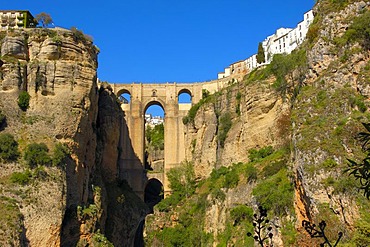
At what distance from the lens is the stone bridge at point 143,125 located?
189 feet

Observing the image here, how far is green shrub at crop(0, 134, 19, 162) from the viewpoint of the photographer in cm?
3450

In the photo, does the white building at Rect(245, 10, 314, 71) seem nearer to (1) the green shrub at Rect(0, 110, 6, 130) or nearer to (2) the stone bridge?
(2) the stone bridge

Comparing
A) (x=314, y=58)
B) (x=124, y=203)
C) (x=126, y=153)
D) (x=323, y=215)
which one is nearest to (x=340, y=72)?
(x=314, y=58)

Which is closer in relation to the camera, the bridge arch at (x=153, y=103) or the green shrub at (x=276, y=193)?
the green shrub at (x=276, y=193)

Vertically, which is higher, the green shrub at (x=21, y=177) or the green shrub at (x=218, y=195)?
the green shrub at (x=21, y=177)

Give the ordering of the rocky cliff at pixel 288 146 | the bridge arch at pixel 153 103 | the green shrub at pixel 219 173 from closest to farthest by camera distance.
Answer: the rocky cliff at pixel 288 146 → the green shrub at pixel 219 173 → the bridge arch at pixel 153 103

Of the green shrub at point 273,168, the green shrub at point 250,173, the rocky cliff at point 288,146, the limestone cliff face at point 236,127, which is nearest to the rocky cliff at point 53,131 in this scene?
the rocky cliff at point 288,146

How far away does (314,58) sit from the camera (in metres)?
34.6

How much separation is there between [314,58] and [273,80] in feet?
41.5

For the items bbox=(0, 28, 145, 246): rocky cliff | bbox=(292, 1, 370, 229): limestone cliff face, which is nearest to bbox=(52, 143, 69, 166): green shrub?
bbox=(0, 28, 145, 246): rocky cliff

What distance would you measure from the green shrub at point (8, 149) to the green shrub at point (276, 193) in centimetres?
1669

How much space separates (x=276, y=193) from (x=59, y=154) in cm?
1480

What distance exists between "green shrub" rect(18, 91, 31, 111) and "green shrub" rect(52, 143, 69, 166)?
4260 mm

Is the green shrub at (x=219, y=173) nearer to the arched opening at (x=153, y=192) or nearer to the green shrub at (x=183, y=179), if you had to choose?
the green shrub at (x=183, y=179)
